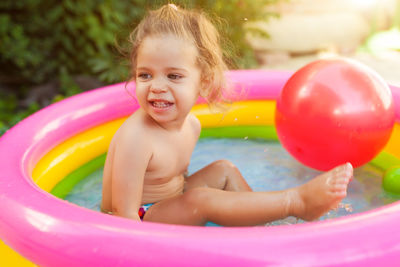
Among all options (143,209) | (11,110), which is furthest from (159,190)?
(11,110)

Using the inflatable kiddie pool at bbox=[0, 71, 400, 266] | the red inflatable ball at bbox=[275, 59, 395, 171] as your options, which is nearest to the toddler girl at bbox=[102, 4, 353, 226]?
the inflatable kiddie pool at bbox=[0, 71, 400, 266]

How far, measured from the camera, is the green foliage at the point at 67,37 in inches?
178

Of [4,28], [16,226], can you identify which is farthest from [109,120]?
[4,28]

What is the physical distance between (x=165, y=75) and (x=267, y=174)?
3.25 feet

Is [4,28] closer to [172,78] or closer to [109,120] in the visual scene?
[109,120]

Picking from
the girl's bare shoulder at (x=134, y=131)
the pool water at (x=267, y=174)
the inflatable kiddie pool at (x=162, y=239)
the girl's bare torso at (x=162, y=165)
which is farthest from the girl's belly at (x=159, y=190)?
the inflatable kiddie pool at (x=162, y=239)

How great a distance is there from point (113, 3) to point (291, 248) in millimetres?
3722

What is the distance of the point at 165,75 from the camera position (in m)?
1.91

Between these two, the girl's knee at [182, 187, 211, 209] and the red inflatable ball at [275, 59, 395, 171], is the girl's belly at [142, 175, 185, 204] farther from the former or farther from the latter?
the red inflatable ball at [275, 59, 395, 171]

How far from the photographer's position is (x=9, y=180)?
1.82 m

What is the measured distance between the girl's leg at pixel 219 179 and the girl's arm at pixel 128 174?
1.38 feet

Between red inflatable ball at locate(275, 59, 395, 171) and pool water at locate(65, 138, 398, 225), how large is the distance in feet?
0.64

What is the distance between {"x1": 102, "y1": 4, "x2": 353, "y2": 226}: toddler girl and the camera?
6.14 ft

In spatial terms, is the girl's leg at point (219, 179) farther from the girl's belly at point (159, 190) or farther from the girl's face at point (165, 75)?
the girl's face at point (165, 75)
